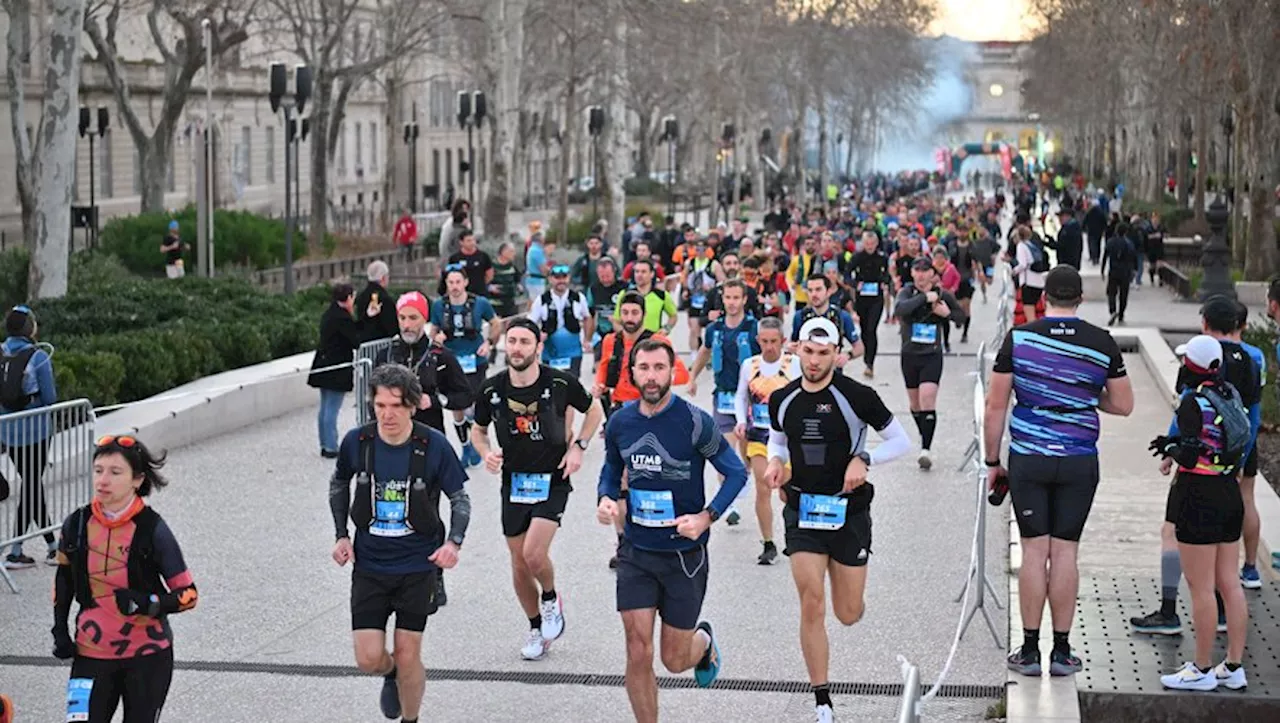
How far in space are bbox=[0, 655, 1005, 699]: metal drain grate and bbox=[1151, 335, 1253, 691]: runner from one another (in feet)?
3.56

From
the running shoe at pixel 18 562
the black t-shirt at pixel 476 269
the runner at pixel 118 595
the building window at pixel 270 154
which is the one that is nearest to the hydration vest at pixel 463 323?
the running shoe at pixel 18 562

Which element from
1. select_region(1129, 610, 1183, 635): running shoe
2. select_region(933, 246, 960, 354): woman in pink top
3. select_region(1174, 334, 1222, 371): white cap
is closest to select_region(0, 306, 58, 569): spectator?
select_region(1129, 610, 1183, 635): running shoe

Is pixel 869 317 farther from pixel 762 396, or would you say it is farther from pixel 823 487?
pixel 823 487

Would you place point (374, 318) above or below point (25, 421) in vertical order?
above

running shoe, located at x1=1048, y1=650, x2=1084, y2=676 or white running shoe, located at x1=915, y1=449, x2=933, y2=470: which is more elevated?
running shoe, located at x1=1048, y1=650, x2=1084, y2=676

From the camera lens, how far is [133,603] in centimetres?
786

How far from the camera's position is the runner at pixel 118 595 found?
310 inches

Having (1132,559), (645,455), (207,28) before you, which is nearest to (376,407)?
(645,455)

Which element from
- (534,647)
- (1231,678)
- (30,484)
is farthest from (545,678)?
(30,484)

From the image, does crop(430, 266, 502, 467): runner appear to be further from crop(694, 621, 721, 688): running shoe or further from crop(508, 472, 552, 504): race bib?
crop(694, 621, 721, 688): running shoe

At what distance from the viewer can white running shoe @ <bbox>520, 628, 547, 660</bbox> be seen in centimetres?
1091

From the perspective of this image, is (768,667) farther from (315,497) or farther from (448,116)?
(448,116)

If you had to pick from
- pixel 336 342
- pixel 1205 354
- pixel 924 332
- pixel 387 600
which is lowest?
pixel 387 600

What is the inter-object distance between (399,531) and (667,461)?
118 cm
